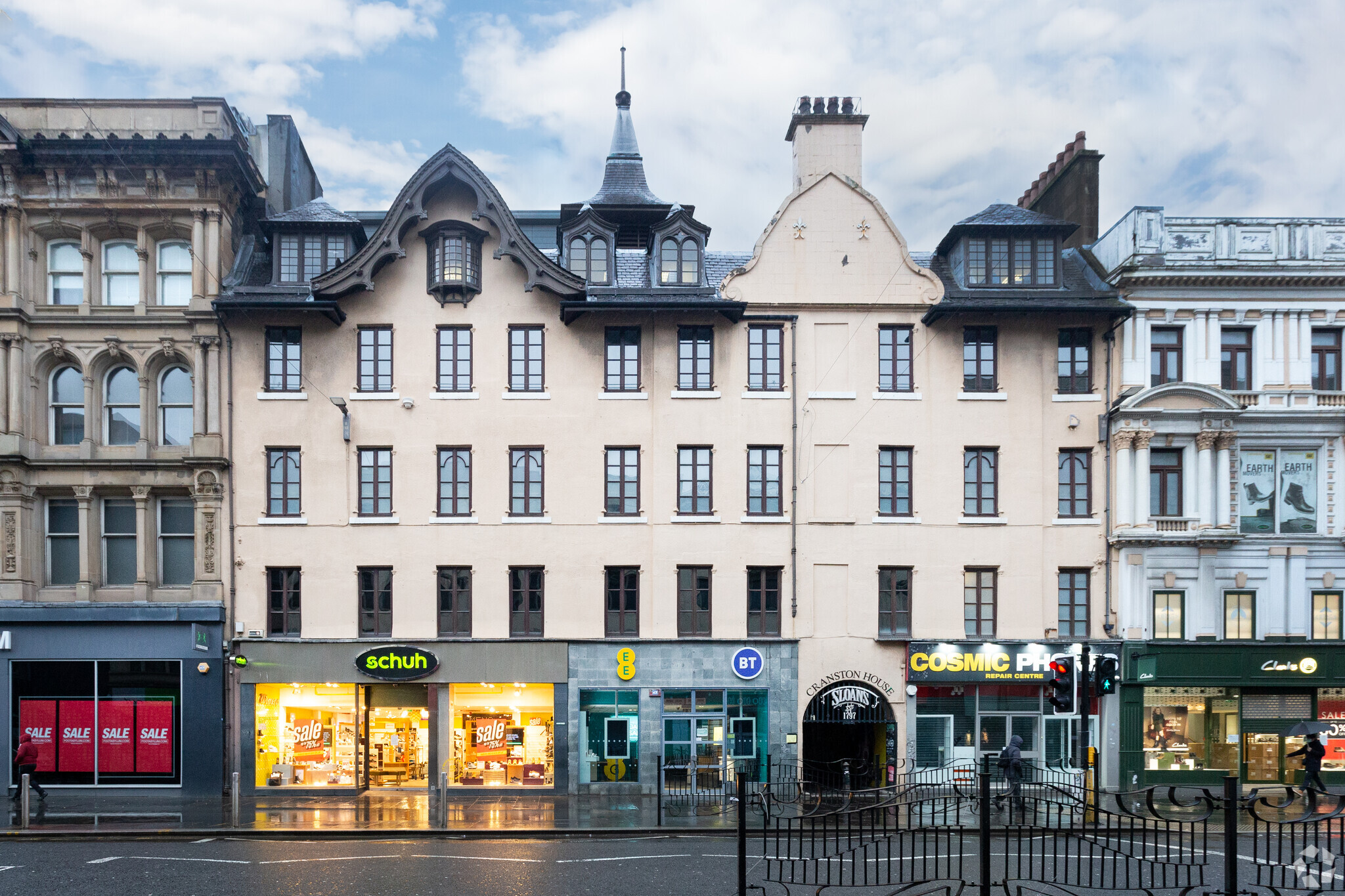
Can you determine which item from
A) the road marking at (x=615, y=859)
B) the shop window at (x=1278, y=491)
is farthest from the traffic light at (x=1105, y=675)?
the shop window at (x=1278, y=491)

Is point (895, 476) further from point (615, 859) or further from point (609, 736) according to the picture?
point (615, 859)

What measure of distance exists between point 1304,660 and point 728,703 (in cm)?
1464

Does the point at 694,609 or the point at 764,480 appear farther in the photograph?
the point at 764,480

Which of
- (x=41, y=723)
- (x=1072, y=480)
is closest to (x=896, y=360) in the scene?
(x=1072, y=480)

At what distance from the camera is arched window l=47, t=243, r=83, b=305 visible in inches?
953

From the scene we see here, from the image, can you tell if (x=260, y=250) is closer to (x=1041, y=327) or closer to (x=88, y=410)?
(x=88, y=410)

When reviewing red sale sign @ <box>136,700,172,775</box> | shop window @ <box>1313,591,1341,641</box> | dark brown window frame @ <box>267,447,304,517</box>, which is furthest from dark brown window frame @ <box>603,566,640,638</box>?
shop window @ <box>1313,591,1341,641</box>

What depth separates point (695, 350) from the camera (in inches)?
955

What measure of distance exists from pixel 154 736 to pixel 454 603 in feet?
26.5

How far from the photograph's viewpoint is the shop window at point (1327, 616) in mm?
23859

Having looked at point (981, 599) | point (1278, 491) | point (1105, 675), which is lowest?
point (1105, 675)

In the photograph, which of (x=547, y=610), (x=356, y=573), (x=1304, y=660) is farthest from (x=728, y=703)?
(x=1304, y=660)

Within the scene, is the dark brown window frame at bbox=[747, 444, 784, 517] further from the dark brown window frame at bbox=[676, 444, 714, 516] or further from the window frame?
the window frame

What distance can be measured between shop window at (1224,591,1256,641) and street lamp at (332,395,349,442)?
23.0 metres
